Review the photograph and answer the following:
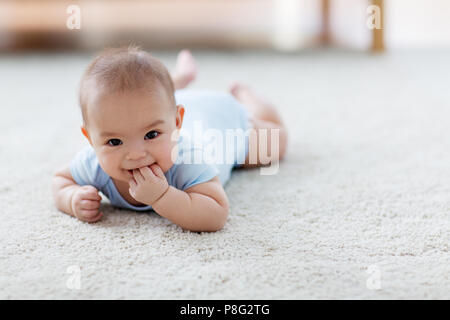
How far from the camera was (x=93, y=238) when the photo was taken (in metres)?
0.76

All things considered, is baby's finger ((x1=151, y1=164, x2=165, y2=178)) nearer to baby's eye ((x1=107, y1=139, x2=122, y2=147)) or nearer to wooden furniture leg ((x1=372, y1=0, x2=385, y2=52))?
baby's eye ((x1=107, y1=139, x2=122, y2=147))

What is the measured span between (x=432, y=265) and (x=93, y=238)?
436 mm

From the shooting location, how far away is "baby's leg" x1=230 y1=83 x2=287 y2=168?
1.07 metres

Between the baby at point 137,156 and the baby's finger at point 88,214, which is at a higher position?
the baby at point 137,156

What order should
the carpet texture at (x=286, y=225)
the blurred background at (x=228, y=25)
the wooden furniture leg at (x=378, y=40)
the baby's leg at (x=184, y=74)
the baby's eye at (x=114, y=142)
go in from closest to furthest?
the carpet texture at (x=286, y=225) → the baby's eye at (x=114, y=142) → the baby's leg at (x=184, y=74) → the wooden furniture leg at (x=378, y=40) → the blurred background at (x=228, y=25)

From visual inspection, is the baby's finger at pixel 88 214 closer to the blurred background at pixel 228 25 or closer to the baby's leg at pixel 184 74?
the baby's leg at pixel 184 74

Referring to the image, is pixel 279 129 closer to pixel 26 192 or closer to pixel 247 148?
pixel 247 148

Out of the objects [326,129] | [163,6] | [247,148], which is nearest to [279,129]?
[247,148]

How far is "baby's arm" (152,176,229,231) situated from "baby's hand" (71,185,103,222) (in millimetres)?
97

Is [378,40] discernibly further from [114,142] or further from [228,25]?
[114,142]

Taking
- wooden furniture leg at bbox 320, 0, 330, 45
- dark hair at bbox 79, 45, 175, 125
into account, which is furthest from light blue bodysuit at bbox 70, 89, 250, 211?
wooden furniture leg at bbox 320, 0, 330, 45

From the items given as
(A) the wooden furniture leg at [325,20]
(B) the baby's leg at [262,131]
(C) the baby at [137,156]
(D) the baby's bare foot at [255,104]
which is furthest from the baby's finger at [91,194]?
(A) the wooden furniture leg at [325,20]

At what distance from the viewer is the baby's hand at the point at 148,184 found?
2.49ft

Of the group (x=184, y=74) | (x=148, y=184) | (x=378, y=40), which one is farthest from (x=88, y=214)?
(x=378, y=40)
